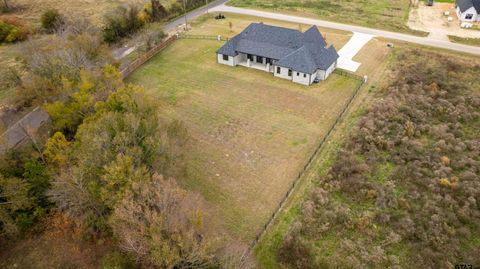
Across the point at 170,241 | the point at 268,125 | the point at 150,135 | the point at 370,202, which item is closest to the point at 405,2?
the point at 268,125

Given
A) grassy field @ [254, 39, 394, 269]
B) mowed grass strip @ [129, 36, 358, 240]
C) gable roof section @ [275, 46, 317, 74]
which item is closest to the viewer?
grassy field @ [254, 39, 394, 269]

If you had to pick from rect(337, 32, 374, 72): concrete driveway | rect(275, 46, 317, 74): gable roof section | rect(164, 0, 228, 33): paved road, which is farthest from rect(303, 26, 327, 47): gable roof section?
rect(164, 0, 228, 33): paved road

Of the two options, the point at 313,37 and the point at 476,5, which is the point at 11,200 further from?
the point at 476,5

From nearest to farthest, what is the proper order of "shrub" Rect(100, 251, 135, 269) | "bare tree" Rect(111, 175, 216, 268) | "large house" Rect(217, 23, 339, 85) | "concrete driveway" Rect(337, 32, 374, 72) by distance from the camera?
"bare tree" Rect(111, 175, 216, 268)
"shrub" Rect(100, 251, 135, 269)
"large house" Rect(217, 23, 339, 85)
"concrete driveway" Rect(337, 32, 374, 72)

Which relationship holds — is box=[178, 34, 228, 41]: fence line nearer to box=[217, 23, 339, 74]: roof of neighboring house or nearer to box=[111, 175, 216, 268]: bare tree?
box=[217, 23, 339, 74]: roof of neighboring house

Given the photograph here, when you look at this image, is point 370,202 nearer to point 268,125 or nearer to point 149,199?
point 268,125

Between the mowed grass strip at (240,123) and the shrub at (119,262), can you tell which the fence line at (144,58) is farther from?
the shrub at (119,262)
